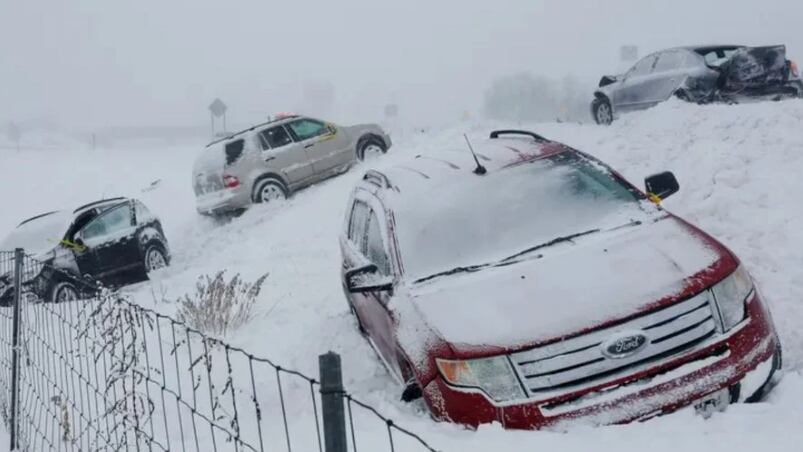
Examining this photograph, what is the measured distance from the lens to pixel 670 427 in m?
3.44

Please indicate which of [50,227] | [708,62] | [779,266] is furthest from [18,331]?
[708,62]

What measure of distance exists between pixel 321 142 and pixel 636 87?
679 centimetres

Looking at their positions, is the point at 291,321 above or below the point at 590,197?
below

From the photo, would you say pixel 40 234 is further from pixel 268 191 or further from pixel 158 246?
pixel 268 191

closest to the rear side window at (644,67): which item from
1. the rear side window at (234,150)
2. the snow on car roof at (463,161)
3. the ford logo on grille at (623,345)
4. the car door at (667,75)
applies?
the car door at (667,75)

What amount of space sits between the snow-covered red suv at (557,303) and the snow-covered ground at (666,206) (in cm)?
16

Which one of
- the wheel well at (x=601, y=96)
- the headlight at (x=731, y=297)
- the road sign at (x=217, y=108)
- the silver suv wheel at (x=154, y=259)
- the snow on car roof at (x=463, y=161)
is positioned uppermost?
the road sign at (x=217, y=108)

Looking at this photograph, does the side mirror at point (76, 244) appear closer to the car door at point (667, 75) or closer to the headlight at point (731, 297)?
the headlight at point (731, 297)

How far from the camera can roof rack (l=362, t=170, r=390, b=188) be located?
18.7 ft

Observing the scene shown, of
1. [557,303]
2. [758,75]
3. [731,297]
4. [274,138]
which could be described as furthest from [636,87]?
[557,303]

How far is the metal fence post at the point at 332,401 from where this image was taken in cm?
196

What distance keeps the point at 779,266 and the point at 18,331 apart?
5.92 m

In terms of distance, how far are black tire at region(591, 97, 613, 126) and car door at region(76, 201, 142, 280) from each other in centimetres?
988

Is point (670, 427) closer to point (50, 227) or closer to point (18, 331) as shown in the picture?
point (18, 331)
